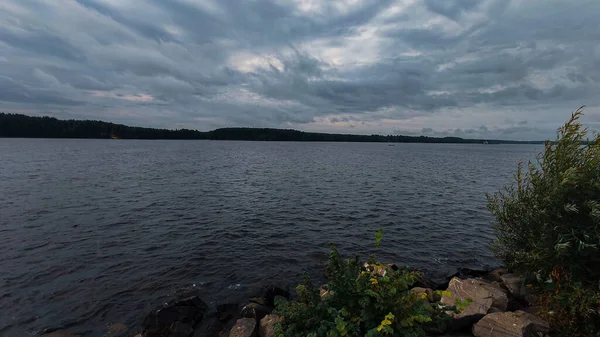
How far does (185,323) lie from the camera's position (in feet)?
34.9

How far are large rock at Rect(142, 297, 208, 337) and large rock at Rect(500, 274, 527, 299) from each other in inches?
479

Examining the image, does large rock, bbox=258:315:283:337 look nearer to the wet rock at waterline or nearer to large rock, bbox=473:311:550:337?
large rock, bbox=473:311:550:337

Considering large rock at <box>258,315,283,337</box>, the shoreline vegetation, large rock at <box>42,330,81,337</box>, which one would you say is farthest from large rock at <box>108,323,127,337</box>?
large rock at <box>258,315,283,337</box>

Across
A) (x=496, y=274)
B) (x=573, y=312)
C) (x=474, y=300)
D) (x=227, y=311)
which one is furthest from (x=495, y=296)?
(x=227, y=311)

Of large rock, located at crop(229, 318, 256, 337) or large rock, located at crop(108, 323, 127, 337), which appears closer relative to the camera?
large rock, located at crop(229, 318, 256, 337)

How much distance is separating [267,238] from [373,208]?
1218 cm

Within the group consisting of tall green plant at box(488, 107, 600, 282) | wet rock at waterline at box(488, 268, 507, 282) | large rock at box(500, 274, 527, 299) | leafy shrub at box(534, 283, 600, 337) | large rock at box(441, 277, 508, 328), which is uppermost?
tall green plant at box(488, 107, 600, 282)

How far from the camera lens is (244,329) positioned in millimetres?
9555

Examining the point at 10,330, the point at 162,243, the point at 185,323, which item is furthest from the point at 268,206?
the point at 10,330

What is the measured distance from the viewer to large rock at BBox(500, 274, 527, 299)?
10.7 m

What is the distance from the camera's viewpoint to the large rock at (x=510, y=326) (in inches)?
288

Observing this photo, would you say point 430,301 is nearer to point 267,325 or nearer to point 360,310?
point 360,310

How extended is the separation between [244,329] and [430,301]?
19.7 ft

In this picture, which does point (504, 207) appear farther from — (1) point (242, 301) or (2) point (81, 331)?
(2) point (81, 331)
